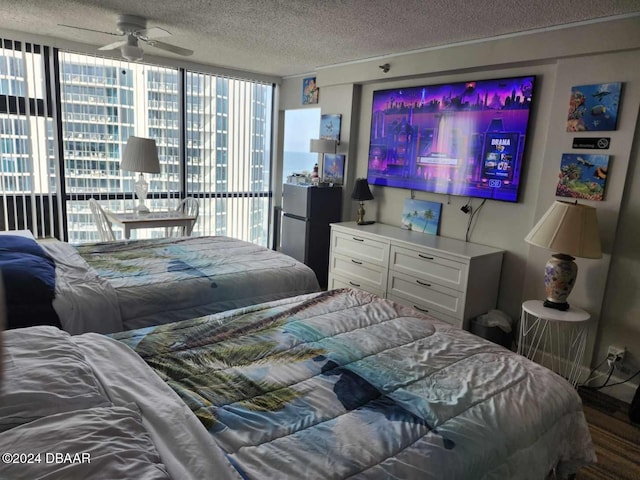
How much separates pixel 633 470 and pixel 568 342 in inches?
39.7

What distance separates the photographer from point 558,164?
3105 millimetres

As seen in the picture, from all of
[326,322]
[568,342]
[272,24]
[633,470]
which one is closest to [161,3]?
[272,24]

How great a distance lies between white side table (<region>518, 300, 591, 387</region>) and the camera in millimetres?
2951

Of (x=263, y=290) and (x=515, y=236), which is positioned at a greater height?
(x=515, y=236)

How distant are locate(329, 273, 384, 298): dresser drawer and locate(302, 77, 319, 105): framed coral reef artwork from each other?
85.9 inches

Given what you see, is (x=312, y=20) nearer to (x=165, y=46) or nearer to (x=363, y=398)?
(x=165, y=46)

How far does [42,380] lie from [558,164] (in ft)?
10.5

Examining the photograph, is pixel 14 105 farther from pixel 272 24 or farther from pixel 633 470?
pixel 633 470

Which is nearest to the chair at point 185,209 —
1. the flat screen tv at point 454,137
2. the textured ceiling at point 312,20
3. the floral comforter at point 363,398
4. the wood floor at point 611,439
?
the textured ceiling at point 312,20

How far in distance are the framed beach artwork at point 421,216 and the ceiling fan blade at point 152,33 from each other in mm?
2614

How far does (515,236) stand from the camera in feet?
11.4

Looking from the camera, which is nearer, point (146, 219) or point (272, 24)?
point (272, 24)

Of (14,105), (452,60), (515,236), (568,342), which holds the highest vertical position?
(452,60)

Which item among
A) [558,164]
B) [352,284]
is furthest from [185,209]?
[558,164]
